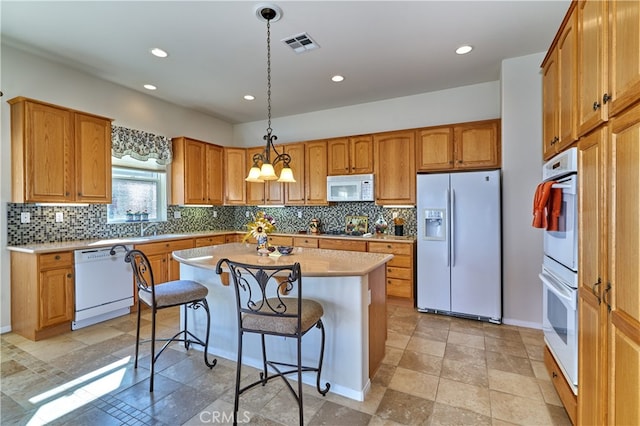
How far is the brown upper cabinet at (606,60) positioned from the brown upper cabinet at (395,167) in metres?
2.39

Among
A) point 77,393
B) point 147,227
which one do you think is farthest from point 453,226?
point 147,227

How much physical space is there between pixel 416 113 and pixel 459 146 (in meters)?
0.98

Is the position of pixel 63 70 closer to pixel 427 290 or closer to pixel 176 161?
pixel 176 161

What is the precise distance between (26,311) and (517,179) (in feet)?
17.6

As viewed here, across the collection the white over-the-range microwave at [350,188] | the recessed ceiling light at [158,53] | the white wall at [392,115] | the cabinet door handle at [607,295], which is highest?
the recessed ceiling light at [158,53]

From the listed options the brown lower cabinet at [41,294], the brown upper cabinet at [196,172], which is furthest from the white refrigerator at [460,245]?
the brown lower cabinet at [41,294]

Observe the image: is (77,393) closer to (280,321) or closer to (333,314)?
(280,321)

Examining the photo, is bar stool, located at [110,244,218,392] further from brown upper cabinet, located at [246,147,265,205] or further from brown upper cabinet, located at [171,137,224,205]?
brown upper cabinet, located at [246,147,265,205]

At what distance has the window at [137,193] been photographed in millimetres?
4121

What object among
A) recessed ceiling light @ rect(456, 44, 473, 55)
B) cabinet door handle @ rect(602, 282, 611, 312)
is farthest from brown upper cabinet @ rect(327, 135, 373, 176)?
cabinet door handle @ rect(602, 282, 611, 312)

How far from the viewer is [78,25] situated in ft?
8.78

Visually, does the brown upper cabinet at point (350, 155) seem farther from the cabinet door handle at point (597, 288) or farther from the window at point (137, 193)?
the cabinet door handle at point (597, 288)

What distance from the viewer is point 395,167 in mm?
4203

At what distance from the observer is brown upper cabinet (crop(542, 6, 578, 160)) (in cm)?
180
